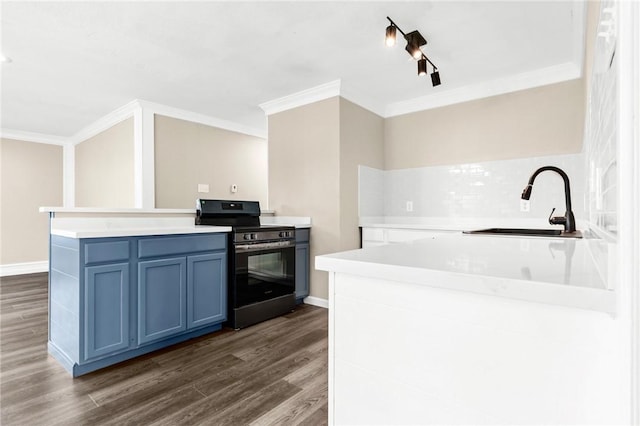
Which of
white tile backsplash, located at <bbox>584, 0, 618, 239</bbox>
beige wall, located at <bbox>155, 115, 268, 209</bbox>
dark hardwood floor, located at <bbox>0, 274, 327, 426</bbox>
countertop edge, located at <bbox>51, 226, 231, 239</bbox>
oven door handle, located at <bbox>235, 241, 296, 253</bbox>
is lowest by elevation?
dark hardwood floor, located at <bbox>0, 274, 327, 426</bbox>

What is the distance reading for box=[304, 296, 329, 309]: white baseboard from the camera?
3581 mm

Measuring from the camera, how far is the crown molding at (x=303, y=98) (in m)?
3.49

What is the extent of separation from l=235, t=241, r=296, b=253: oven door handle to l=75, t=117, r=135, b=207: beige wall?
7.03ft

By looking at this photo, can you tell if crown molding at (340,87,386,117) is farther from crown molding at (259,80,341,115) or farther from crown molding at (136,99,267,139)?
crown molding at (136,99,267,139)

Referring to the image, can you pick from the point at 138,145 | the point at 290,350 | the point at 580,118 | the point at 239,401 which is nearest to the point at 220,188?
the point at 138,145

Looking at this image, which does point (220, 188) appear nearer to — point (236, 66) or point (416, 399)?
point (236, 66)

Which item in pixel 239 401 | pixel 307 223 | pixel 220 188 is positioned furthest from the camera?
pixel 220 188

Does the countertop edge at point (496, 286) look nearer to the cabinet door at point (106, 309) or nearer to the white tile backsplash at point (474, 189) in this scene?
the cabinet door at point (106, 309)

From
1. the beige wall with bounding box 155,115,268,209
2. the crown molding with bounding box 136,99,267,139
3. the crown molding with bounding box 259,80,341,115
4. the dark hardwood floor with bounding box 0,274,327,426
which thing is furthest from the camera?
the beige wall with bounding box 155,115,268,209

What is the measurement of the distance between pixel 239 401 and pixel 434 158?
10.4 feet

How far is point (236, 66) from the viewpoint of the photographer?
3066 mm

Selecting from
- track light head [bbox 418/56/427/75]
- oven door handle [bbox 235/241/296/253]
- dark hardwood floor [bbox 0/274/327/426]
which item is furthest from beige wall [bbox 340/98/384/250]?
dark hardwood floor [bbox 0/274/327/426]

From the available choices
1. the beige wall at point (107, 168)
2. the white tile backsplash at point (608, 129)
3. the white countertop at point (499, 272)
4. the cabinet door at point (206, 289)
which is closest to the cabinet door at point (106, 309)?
the cabinet door at point (206, 289)

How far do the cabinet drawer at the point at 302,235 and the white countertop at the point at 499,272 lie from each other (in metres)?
2.72
